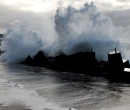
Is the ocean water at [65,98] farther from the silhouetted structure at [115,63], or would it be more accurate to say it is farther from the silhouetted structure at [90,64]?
the silhouetted structure at [115,63]

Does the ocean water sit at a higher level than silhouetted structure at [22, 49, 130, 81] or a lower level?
lower

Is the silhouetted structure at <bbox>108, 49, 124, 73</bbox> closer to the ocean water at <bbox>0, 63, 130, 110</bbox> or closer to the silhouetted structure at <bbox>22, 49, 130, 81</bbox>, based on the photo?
the silhouetted structure at <bbox>22, 49, 130, 81</bbox>

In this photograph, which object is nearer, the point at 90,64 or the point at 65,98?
the point at 65,98

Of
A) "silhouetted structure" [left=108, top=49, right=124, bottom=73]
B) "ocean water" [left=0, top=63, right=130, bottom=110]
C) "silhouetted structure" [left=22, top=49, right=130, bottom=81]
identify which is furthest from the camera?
"silhouetted structure" [left=108, top=49, right=124, bottom=73]

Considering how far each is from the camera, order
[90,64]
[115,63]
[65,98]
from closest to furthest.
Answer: [65,98] → [115,63] → [90,64]

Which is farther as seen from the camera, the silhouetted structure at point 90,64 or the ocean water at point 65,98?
the silhouetted structure at point 90,64

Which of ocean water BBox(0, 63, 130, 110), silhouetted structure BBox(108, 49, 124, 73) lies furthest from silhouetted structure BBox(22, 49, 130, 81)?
ocean water BBox(0, 63, 130, 110)

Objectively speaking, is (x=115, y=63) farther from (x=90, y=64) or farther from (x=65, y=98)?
(x=65, y=98)

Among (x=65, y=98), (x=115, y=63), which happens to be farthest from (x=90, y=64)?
(x=65, y=98)

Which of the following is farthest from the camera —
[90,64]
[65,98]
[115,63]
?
[90,64]

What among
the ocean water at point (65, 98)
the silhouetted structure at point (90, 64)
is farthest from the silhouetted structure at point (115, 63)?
the ocean water at point (65, 98)

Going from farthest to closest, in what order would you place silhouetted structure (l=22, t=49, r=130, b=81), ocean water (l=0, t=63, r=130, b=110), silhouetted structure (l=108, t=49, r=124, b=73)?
1. silhouetted structure (l=108, t=49, r=124, b=73)
2. silhouetted structure (l=22, t=49, r=130, b=81)
3. ocean water (l=0, t=63, r=130, b=110)

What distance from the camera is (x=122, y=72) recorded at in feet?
181

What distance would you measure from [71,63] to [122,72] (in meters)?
27.9
